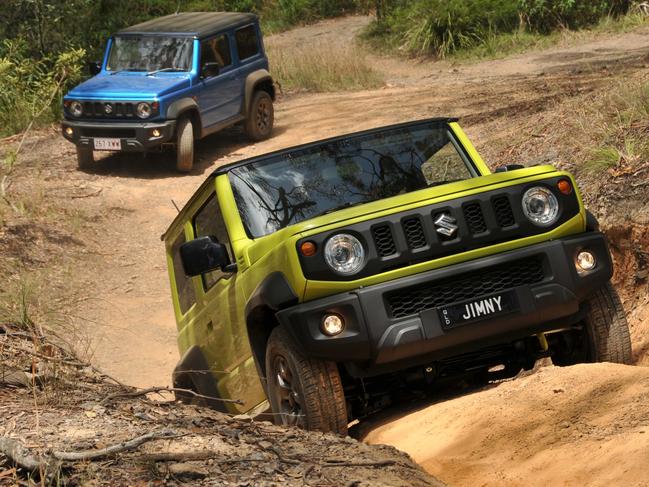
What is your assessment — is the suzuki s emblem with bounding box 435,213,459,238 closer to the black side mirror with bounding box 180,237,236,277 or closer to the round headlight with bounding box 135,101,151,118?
the black side mirror with bounding box 180,237,236,277

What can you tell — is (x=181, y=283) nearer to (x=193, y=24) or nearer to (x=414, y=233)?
(x=414, y=233)

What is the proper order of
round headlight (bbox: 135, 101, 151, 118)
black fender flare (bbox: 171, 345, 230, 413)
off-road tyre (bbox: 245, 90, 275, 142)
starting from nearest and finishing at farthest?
black fender flare (bbox: 171, 345, 230, 413)
round headlight (bbox: 135, 101, 151, 118)
off-road tyre (bbox: 245, 90, 275, 142)

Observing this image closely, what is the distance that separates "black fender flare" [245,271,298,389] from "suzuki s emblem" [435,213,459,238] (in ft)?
2.44

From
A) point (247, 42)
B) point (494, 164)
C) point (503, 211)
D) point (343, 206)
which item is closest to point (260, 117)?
point (247, 42)

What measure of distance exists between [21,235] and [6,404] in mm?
7962

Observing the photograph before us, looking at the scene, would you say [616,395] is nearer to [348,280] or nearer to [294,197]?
[348,280]

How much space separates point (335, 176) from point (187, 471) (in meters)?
2.43

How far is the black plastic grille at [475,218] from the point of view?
5723mm

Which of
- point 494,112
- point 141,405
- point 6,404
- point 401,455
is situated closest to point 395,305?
point 401,455

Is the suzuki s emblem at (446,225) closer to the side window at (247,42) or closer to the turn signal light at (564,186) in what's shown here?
the turn signal light at (564,186)

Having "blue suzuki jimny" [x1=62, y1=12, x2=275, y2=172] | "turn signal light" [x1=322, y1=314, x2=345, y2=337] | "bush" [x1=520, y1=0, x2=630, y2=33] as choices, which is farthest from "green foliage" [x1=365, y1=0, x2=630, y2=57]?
"turn signal light" [x1=322, y1=314, x2=345, y2=337]

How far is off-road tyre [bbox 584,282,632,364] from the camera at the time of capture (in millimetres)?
6012

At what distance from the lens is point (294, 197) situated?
629 cm

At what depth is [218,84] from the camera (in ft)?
54.0
